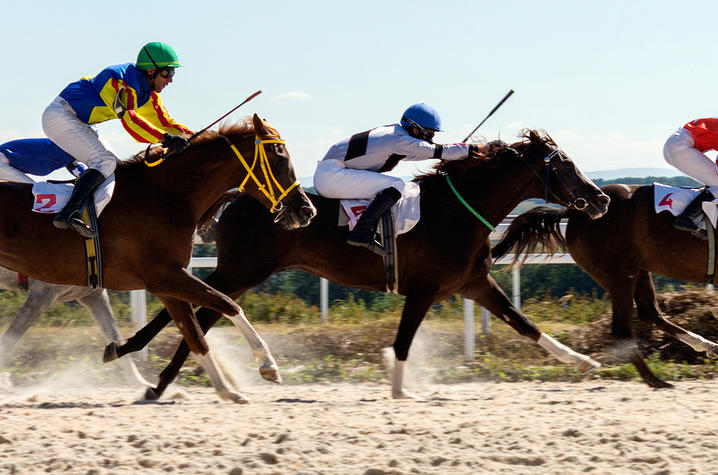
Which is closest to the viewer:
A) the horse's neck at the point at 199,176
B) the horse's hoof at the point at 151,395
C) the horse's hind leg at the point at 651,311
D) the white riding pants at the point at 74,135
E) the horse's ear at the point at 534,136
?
the white riding pants at the point at 74,135

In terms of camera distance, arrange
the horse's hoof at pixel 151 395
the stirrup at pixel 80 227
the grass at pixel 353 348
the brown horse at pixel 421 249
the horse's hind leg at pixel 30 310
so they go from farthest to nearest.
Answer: the grass at pixel 353 348 < the horse's hind leg at pixel 30 310 < the brown horse at pixel 421 249 < the horse's hoof at pixel 151 395 < the stirrup at pixel 80 227

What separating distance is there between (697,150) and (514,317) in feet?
6.91

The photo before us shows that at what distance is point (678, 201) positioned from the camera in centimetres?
661

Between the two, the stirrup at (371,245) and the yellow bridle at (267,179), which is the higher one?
the yellow bridle at (267,179)

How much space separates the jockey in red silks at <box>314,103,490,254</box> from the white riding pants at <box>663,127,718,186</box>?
1.83 meters

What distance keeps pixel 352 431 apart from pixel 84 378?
10.4 feet

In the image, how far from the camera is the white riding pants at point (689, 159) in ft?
22.1

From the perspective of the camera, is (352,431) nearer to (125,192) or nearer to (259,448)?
(259,448)

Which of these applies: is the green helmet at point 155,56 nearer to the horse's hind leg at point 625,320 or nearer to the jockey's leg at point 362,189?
the jockey's leg at point 362,189

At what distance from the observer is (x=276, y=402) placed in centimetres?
545

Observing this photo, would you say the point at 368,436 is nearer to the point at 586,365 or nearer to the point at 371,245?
the point at 371,245

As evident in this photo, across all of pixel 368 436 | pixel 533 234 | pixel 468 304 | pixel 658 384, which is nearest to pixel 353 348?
pixel 468 304

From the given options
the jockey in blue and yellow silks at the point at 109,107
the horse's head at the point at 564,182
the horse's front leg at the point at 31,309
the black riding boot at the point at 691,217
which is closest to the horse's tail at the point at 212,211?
the jockey in blue and yellow silks at the point at 109,107

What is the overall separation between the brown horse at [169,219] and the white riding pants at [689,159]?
321 cm
